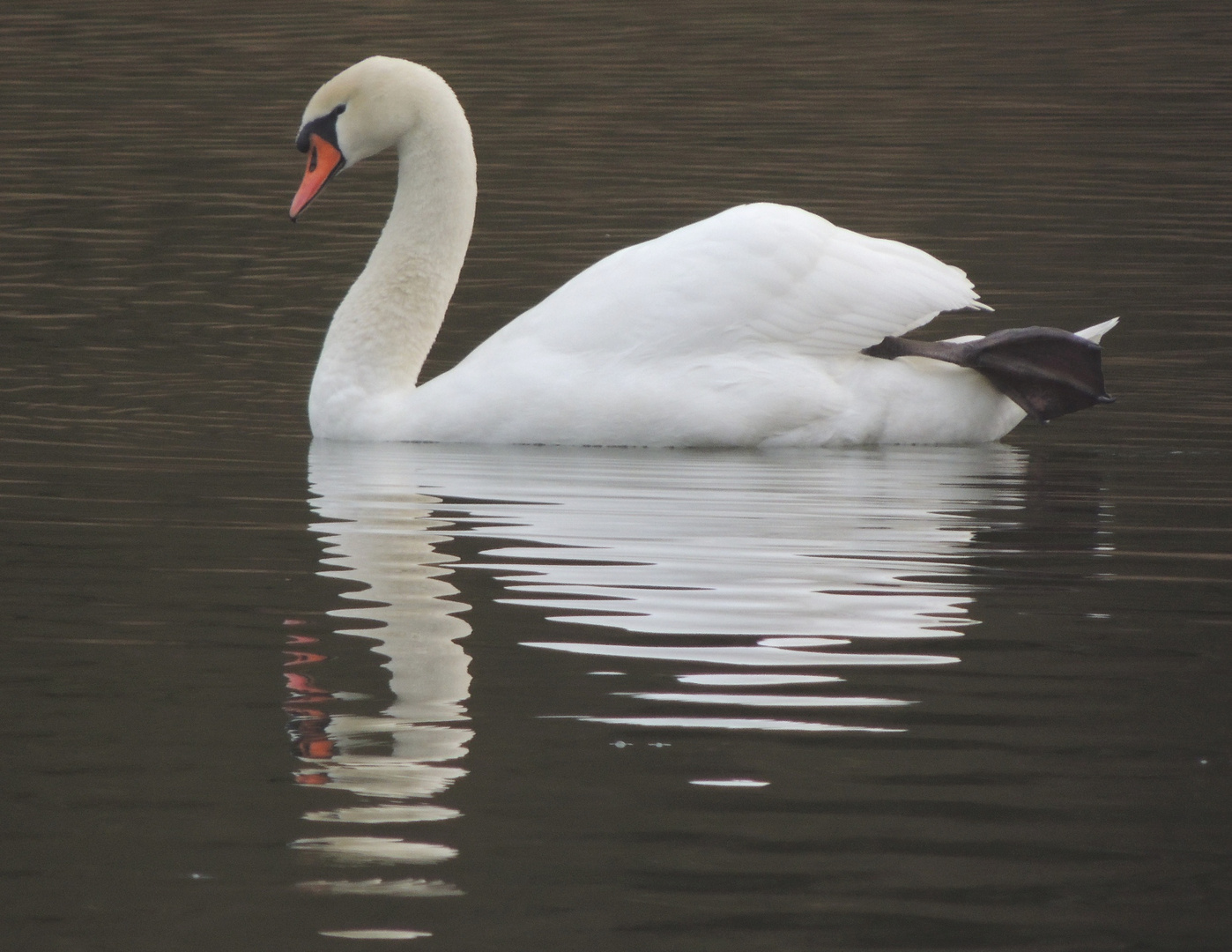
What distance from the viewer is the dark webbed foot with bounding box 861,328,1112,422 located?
798 cm

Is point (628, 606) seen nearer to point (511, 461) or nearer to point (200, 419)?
point (511, 461)

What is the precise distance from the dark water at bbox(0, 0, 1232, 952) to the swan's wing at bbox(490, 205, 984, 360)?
0.41 metres

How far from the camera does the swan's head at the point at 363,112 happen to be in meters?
8.57

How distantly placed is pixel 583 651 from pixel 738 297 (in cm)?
293

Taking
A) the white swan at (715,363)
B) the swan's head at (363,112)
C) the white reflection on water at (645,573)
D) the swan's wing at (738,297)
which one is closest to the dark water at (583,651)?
the white reflection on water at (645,573)

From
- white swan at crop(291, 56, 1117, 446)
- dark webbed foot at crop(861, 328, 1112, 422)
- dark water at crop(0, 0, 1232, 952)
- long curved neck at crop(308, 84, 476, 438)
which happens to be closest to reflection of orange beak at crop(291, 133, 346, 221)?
long curved neck at crop(308, 84, 476, 438)

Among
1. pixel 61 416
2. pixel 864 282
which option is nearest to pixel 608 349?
pixel 864 282

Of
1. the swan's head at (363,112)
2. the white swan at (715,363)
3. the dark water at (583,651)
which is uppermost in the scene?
the swan's head at (363,112)

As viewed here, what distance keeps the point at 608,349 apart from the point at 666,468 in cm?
48

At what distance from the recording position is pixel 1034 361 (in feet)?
26.4

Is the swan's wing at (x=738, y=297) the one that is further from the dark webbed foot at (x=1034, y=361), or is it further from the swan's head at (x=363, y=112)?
the swan's head at (x=363, y=112)

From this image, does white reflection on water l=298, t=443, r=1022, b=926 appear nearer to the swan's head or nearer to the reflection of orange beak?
the reflection of orange beak

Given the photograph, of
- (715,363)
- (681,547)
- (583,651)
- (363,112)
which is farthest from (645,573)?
(363,112)

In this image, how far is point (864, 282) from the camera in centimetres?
795
